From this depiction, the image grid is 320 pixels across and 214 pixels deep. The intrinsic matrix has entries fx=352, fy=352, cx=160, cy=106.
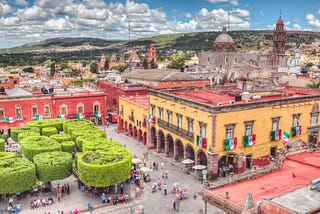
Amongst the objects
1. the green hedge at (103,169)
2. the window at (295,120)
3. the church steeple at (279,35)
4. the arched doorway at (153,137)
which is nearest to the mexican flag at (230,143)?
the window at (295,120)

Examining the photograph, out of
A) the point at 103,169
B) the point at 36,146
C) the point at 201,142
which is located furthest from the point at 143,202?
the point at 36,146

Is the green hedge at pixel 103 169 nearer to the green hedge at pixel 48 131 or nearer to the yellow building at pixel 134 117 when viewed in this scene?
the green hedge at pixel 48 131

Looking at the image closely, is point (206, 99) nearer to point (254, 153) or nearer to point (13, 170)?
point (254, 153)

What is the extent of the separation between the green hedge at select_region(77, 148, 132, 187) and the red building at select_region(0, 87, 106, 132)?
27.9 metres

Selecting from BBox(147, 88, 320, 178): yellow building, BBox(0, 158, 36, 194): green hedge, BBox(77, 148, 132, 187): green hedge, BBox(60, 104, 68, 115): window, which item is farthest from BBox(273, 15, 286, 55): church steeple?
BBox(0, 158, 36, 194): green hedge

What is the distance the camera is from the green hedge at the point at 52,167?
1195 inches

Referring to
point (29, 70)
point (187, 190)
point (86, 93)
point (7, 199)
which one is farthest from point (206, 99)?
point (29, 70)

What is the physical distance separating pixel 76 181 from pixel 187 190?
438 inches

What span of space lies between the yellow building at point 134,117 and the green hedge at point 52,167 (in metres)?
17.6

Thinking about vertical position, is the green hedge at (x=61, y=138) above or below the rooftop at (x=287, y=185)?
below

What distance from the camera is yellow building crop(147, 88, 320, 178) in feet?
112

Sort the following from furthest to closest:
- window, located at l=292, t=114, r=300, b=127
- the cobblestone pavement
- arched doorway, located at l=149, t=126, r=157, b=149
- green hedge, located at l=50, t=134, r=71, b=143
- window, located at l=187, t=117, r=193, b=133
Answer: arched doorway, located at l=149, t=126, r=157, b=149
green hedge, located at l=50, t=134, r=71, b=143
window, located at l=292, t=114, r=300, b=127
window, located at l=187, t=117, r=193, b=133
the cobblestone pavement

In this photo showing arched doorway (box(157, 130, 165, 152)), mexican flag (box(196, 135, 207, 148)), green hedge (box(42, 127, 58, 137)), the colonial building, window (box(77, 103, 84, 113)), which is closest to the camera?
mexican flag (box(196, 135, 207, 148))

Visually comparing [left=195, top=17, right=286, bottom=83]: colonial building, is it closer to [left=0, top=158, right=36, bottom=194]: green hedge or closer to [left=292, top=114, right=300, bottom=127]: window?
[left=292, top=114, right=300, bottom=127]: window
